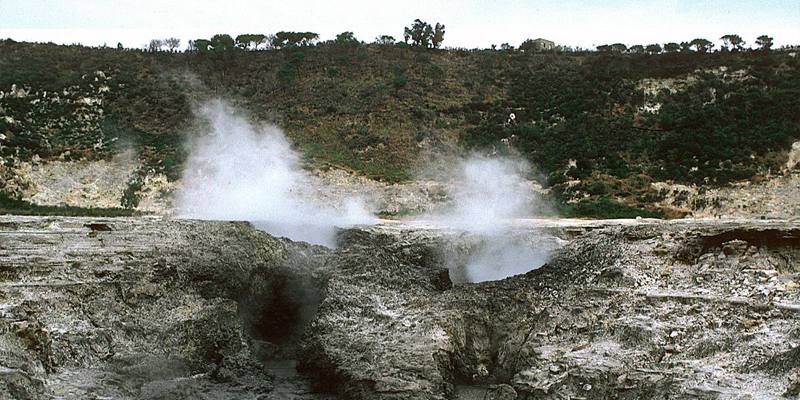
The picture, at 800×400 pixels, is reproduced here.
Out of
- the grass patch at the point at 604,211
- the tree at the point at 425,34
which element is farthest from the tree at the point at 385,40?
the grass patch at the point at 604,211

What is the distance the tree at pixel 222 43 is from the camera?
133 feet

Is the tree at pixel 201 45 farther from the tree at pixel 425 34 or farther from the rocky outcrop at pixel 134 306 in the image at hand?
the rocky outcrop at pixel 134 306

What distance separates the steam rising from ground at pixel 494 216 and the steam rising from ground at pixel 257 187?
9.49 feet

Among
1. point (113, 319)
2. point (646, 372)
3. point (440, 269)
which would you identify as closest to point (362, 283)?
point (440, 269)

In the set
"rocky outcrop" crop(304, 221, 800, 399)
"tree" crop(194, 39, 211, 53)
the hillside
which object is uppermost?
"tree" crop(194, 39, 211, 53)

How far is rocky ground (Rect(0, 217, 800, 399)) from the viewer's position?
9914mm

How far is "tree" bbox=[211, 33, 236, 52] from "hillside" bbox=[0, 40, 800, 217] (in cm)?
145

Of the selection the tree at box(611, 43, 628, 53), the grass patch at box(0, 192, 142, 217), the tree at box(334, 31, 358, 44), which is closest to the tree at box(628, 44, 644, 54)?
the tree at box(611, 43, 628, 53)

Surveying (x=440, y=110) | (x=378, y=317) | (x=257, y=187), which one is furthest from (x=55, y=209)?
(x=440, y=110)

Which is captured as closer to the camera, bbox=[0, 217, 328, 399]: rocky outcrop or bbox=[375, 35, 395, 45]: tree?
bbox=[0, 217, 328, 399]: rocky outcrop

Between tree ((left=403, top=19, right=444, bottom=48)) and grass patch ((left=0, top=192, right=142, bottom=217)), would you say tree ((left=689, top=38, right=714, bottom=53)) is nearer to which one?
tree ((left=403, top=19, right=444, bottom=48))

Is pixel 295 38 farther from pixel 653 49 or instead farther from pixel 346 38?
pixel 653 49

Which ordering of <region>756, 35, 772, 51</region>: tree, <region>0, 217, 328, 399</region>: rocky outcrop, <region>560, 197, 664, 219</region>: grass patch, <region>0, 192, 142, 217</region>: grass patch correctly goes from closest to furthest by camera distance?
1. <region>0, 217, 328, 399</region>: rocky outcrop
2. <region>0, 192, 142, 217</region>: grass patch
3. <region>560, 197, 664, 219</region>: grass patch
4. <region>756, 35, 772, 51</region>: tree

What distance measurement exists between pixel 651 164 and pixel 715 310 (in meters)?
17.2
